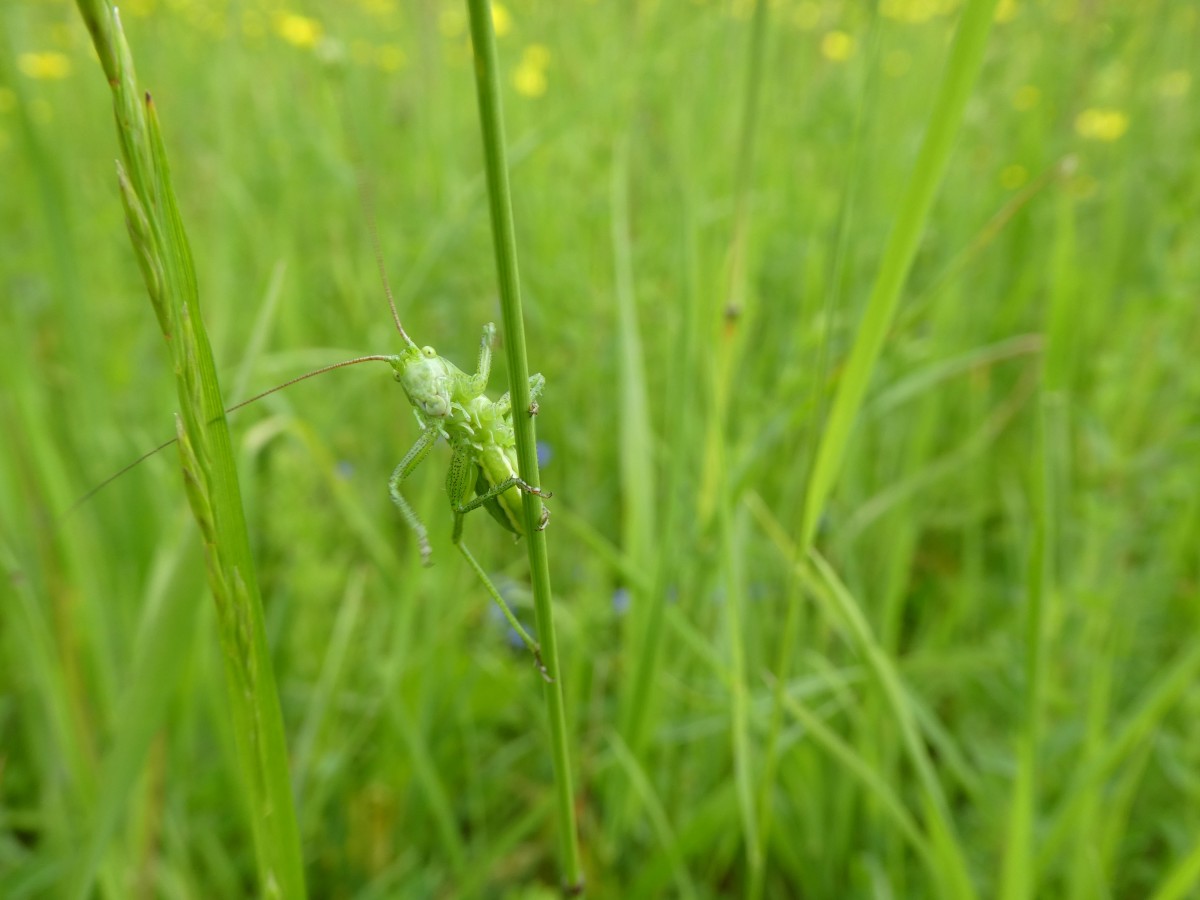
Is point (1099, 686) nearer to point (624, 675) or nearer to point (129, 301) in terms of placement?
point (624, 675)

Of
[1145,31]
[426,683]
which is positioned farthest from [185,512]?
[1145,31]

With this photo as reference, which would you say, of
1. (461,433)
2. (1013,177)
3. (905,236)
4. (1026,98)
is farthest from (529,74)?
(905,236)

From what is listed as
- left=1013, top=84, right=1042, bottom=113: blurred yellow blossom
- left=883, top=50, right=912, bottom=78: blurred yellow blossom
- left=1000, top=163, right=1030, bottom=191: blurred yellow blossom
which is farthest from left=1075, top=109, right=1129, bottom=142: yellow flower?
left=883, top=50, right=912, bottom=78: blurred yellow blossom

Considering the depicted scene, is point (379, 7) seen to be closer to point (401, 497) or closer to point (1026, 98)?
point (1026, 98)

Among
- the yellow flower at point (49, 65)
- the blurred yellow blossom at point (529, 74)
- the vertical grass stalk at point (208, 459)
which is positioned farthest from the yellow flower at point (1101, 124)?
the yellow flower at point (49, 65)

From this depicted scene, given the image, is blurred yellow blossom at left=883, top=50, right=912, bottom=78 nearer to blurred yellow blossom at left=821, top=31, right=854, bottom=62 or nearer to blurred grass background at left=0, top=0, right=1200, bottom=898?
blurred yellow blossom at left=821, top=31, right=854, bottom=62

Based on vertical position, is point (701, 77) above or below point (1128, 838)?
above
